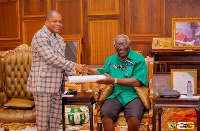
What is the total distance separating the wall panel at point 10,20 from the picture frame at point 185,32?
11.2 ft

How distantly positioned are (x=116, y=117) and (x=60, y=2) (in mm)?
4202

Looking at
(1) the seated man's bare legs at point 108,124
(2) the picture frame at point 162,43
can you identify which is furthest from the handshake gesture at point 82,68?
(2) the picture frame at point 162,43

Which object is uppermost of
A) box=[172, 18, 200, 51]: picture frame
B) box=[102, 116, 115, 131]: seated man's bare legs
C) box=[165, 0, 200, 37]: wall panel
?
box=[165, 0, 200, 37]: wall panel

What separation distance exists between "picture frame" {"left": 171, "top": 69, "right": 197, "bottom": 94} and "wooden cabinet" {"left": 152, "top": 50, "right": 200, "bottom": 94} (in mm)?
140

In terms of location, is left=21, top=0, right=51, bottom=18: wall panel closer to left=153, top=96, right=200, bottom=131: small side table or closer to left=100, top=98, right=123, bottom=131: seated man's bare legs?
left=100, top=98, right=123, bottom=131: seated man's bare legs

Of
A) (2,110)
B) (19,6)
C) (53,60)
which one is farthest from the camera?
(19,6)

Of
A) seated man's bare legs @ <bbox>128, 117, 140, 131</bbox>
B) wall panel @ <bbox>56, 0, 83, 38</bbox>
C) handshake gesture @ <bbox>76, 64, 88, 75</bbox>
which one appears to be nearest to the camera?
seated man's bare legs @ <bbox>128, 117, 140, 131</bbox>

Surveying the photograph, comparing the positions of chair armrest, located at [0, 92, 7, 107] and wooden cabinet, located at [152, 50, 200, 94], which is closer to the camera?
chair armrest, located at [0, 92, 7, 107]

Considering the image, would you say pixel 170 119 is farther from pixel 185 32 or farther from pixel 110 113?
pixel 185 32

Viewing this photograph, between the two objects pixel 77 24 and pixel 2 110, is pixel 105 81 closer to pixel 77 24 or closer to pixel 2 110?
pixel 2 110

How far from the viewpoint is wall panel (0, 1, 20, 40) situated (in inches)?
285

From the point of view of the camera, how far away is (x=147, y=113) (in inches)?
131

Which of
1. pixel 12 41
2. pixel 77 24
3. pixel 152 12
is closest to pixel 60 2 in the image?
pixel 77 24

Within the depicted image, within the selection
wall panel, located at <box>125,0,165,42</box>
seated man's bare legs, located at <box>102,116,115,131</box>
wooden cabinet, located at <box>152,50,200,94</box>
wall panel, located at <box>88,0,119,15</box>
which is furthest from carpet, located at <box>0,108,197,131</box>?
wall panel, located at <box>88,0,119,15</box>
